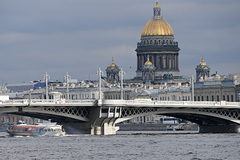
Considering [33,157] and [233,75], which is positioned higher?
[233,75]

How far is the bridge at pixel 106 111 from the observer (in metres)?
112

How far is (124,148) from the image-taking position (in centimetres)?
9306

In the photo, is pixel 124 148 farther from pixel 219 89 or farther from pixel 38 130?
pixel 219 89

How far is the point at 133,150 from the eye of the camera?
90500 millimetres

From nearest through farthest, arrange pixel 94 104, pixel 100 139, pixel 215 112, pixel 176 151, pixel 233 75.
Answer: pixel 176 151, pixel 100 139, pixel 94 104, pixel 215 112, pixel 233 75

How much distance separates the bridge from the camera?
112 m

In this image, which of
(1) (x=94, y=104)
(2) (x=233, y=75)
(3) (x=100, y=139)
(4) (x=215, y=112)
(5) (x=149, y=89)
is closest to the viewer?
(3) (x=100, y=139)

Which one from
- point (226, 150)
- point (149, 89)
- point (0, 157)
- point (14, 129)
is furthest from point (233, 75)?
point (0, 157)

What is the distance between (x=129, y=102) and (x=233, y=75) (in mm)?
48963

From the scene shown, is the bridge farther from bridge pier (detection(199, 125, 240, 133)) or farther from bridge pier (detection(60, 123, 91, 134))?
bridge pier (detection(199, 125, 240, 133))

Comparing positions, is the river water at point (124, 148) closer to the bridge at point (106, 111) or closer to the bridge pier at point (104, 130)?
the bridge at point (106, 111)

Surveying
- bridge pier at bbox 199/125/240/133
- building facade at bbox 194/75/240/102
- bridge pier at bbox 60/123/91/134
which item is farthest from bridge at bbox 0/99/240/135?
building facade at bbox 194/75/240/102

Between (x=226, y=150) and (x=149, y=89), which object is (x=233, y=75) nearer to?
(x=149, y=89)

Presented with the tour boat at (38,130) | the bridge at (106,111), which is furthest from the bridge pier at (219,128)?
the tour boat at (38,130)
